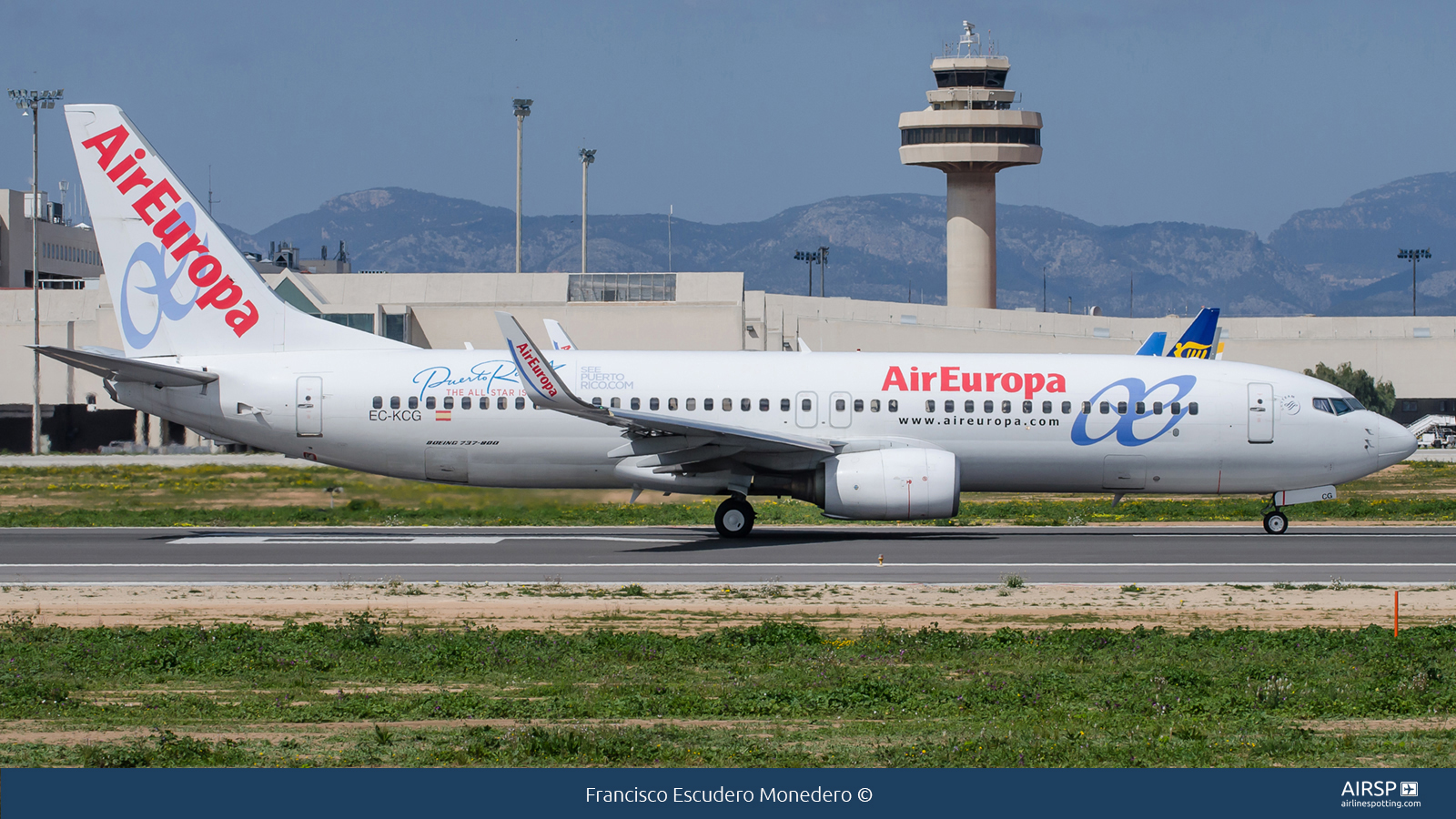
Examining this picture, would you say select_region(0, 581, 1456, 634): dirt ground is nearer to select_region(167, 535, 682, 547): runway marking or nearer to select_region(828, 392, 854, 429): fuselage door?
select_region(167, 535, 682, 547): runway marking

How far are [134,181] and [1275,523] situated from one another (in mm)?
25076

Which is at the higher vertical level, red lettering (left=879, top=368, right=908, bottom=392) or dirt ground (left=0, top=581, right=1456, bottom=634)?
red lettering (left=879, top=368, right=908, bottom=392)

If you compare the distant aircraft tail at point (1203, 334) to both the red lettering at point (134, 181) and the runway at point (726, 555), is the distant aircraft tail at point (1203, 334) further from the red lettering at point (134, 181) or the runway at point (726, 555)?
the red lettering at point (134, 181)

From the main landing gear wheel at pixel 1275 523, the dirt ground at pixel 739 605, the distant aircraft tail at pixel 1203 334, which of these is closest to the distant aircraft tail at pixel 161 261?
the dirt ground at pixel 739 605

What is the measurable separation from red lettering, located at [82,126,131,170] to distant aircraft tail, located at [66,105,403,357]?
0.06ft

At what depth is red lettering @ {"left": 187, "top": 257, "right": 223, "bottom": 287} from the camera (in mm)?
30000

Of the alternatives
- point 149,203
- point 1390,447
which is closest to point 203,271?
point 149,203

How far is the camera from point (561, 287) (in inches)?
3280

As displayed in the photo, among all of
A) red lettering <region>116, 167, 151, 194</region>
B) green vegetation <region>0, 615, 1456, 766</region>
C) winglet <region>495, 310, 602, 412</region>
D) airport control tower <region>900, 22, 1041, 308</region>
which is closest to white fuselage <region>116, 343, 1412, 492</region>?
winglet <region>495, 310, 602, 412</region>

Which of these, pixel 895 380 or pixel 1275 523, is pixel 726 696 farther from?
pixel 1275 523

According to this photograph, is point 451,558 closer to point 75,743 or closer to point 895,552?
point 895,552

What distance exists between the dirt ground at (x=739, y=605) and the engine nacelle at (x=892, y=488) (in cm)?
533

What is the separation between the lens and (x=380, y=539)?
29.0 m

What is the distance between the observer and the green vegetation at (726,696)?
36.2ft
